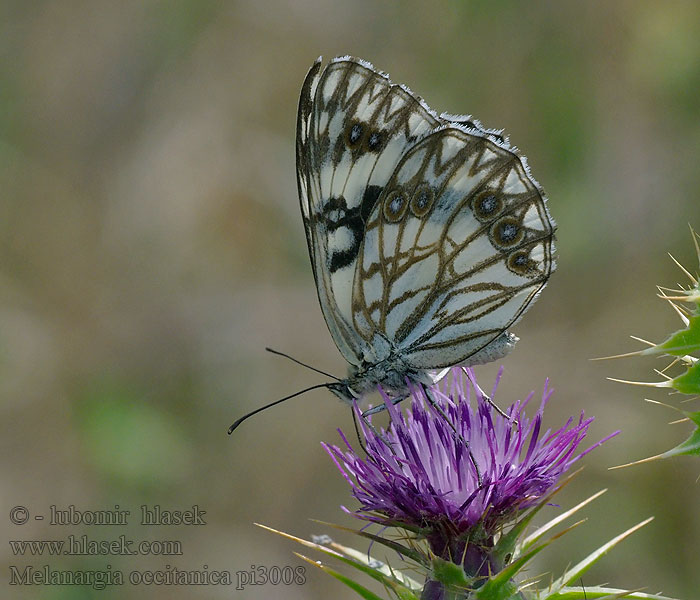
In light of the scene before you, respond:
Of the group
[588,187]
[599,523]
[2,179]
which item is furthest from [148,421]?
[588,187]

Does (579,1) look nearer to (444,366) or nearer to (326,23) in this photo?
(326,23)

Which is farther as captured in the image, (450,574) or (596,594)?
A: (450,574)

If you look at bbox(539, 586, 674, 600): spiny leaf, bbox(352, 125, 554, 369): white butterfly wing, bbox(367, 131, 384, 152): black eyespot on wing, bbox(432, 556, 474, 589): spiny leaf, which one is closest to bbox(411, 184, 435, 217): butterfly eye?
bbox(352, 125, 554, 369): white butterfly wing

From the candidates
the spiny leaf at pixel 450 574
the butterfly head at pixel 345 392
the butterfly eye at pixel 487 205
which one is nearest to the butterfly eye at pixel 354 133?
the butterfly eye at pixel 487 205

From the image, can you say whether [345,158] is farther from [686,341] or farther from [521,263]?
[686,341]

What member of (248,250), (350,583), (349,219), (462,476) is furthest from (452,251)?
(248,250)

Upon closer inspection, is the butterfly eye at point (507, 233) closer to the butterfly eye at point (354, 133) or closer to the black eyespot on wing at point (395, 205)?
the black eyespot on wing at point (395, 205)
